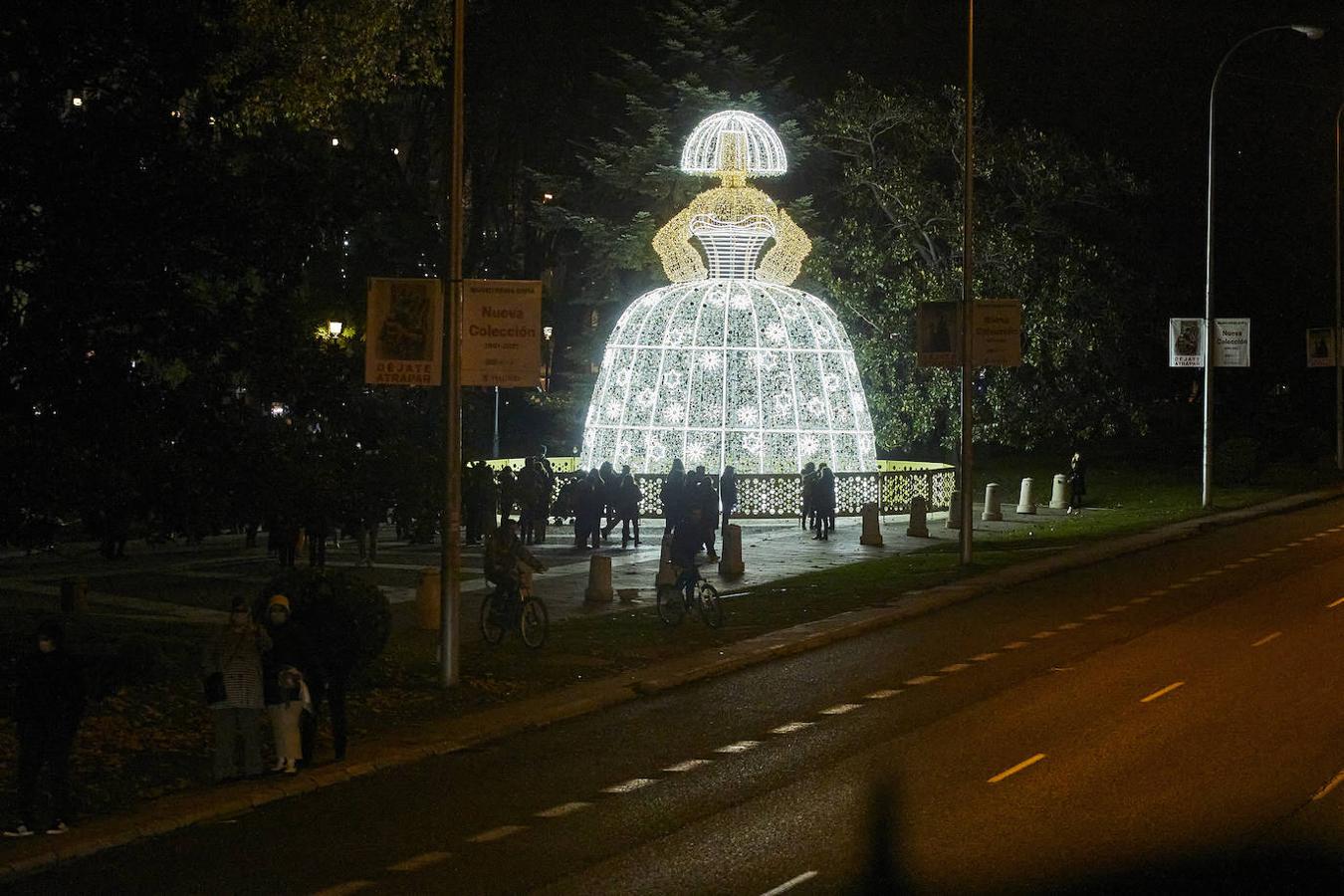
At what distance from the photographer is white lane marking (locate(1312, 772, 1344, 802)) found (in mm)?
11475

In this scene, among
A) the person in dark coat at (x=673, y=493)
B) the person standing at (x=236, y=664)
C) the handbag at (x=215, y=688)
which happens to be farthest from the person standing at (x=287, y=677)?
the person in dark coat at (x=673, y=493)

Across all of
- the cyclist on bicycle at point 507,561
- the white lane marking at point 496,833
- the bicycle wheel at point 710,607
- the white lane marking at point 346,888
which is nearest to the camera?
the white lane marking at point 346,888

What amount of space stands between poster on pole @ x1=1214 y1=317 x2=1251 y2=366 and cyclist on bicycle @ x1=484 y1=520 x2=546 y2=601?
2743 cm

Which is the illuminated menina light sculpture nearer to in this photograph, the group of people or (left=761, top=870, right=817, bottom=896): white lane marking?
the group of people

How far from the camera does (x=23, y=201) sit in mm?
14844

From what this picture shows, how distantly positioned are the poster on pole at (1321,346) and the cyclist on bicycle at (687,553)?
1502 inches

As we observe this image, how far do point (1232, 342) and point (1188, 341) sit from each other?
1198 millimetres

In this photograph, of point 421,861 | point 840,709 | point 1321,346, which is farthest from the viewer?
point 1321,346

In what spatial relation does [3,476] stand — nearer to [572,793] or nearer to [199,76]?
[199,76]

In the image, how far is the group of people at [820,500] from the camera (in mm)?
33125

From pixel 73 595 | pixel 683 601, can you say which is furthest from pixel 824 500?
pixel 73 595

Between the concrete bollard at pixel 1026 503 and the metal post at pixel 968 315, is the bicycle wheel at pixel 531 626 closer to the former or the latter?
the metal post at pixel 968 315

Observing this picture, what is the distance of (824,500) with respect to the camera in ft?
109

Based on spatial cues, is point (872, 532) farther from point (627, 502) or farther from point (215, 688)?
point (215, 688)
